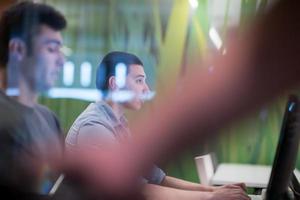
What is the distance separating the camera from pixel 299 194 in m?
1.24

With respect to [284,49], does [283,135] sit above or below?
below

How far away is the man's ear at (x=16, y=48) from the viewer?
1.21m

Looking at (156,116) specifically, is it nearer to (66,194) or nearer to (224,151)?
(224,151)

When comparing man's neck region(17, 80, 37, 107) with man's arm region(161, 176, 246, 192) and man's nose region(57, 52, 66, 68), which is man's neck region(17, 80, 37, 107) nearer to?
man's nose region(57, 52, 66, 68)

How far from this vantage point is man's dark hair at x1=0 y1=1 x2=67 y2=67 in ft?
3.92

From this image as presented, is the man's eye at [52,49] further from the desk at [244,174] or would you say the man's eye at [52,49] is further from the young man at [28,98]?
the desk at [244,174]

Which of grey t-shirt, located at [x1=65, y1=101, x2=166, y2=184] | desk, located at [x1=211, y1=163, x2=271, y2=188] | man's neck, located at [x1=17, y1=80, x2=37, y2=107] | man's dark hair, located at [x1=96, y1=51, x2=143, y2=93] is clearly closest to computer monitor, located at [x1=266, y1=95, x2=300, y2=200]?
desk, located at [x1=211, y1=163, x2=271, y2=188]

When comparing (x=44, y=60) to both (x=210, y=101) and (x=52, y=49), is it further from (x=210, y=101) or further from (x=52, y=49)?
(x=210, y=101)

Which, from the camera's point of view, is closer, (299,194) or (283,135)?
(283,135)

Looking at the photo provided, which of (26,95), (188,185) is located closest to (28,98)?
(26,95)

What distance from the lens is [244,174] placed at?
46.5 inches

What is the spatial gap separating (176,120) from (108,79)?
0.25 meters

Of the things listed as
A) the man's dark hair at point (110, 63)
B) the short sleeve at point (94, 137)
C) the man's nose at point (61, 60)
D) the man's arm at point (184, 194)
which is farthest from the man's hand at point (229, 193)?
the man's nose at point (61, 60)

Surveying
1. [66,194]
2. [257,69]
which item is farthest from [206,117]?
[66,194]
